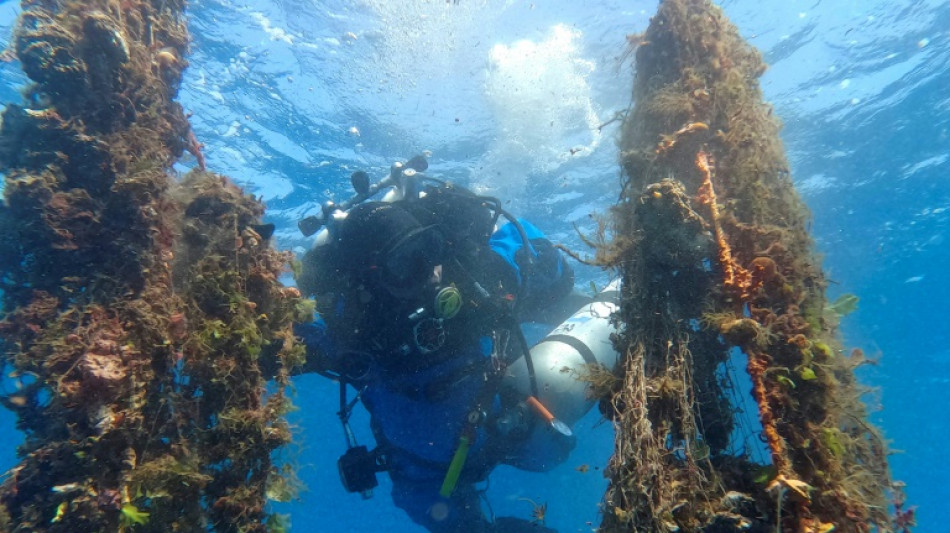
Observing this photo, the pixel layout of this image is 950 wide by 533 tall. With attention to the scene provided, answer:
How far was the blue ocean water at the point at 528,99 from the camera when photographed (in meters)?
12.0

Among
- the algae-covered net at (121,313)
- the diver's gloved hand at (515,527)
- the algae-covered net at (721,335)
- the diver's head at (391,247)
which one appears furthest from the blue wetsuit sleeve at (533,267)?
the algae-covered net at (121,313)

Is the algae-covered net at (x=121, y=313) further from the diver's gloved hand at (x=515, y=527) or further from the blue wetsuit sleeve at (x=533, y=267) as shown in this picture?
the diver's gloved hand at (x=515, y=527)

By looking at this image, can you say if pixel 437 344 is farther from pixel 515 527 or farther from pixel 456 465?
pixel 515 527

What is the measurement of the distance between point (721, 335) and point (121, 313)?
13.8ft

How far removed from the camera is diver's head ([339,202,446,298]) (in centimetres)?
551

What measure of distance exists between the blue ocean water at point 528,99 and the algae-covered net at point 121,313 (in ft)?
20.0

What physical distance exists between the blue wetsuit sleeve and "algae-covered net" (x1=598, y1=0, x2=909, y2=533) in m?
3.28

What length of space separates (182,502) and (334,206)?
3.84 meters

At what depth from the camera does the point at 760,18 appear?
40.9 feet

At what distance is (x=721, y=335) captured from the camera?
312cm

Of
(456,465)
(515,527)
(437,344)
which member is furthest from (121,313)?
(515,527)

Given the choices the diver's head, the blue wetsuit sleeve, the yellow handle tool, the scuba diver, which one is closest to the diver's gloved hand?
the scuba diver

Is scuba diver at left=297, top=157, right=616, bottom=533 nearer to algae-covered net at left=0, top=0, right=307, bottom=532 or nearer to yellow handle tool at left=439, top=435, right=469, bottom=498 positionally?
yellow handle tool at left=439, top=435, right=469, bottom=498

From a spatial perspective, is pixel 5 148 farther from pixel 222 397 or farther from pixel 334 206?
pixel 334 206
